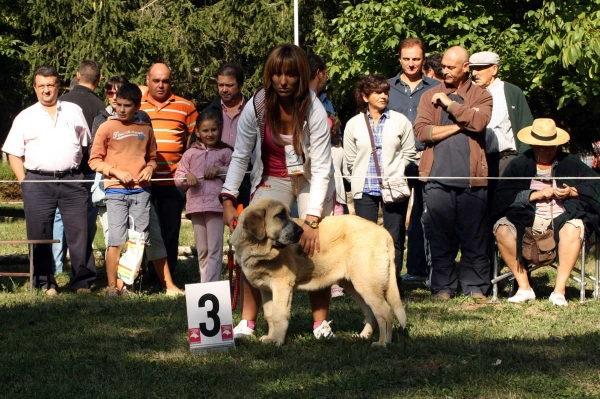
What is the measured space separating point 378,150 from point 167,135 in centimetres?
228

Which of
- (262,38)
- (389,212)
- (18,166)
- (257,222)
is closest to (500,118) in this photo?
(389,212)

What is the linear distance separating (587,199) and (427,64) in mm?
2672

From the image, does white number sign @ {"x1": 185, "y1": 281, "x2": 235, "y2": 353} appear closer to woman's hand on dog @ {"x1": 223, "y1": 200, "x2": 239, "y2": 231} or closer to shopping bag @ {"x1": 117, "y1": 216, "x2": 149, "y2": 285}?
woman's hand on dog @ {"x1": 223, "y1": 200, "x2": 239, "y2": 231}

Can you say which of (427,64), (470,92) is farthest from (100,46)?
(470,92)

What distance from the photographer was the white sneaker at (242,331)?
6.42 meters

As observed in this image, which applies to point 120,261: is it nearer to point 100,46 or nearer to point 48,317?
point 48,317

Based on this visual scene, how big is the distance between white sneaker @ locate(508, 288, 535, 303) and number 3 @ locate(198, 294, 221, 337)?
3492mm

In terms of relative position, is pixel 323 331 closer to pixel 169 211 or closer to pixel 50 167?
pixel 169 211

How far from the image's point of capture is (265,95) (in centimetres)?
591

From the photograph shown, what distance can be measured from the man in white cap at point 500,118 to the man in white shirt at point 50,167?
4.20m

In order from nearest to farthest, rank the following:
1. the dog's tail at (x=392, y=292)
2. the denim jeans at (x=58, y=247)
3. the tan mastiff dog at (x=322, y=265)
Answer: the tan mastiff dog at (x=322, y=265), the dog's tail at (x=392, y=292), the denim jeans at (x=58, y=247)

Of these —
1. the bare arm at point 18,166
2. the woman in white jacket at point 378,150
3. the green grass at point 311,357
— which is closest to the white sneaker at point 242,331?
the green grass at point 311,357

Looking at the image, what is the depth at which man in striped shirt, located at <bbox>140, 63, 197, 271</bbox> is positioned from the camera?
9414 millimetres

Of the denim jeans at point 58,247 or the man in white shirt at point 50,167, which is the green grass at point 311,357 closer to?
the man in white shirt at point 50,167
